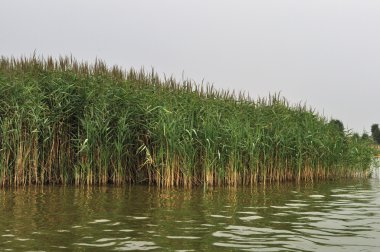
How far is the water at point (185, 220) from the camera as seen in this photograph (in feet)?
17.0

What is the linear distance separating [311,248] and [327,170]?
10084 millimetres

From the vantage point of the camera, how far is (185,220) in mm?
6699

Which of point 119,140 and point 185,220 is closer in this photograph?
point 185,220

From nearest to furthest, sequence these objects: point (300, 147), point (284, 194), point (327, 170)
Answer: point (284, 194)
point (300, 147)
point (327, 170)

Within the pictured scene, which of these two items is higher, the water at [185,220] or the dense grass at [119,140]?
the dense grass at [119,140]

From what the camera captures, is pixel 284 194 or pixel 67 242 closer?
pixel 67 242

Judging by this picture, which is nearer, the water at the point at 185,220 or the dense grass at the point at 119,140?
the water at the point at 185,220

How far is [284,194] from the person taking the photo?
402 inches

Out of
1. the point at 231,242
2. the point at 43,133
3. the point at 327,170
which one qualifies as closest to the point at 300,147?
the point at 327,170

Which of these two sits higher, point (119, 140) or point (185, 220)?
point (119, 140)

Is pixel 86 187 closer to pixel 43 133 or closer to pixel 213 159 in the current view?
pixel 43 133

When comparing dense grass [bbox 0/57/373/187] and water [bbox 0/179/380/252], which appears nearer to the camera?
water [bbox 0/179/380/252]

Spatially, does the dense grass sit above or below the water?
above

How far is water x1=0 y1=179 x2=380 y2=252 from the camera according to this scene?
5176mm
